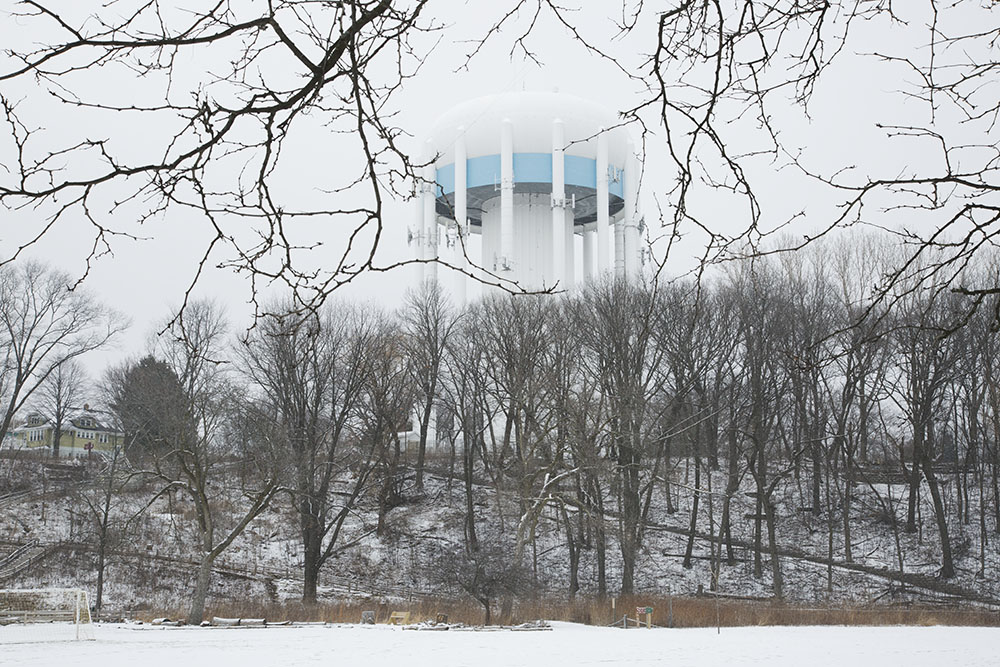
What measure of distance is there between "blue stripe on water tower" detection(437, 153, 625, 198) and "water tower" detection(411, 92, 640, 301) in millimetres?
40

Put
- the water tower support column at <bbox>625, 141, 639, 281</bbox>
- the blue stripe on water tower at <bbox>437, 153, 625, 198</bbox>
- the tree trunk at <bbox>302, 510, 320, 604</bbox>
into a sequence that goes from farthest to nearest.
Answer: the blue stripe on water tower at <bbox>437, 153, 625, 198</bbox> → the water tower support column at <bbox>625, 141, 639, 281</bbox> → the tree trunk at <bbox>302, 510, 320, 604</bbox>

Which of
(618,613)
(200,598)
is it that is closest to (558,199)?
(618,613)

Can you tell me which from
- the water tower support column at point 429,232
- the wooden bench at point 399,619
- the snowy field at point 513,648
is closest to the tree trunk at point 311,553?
the wooden bench at point 399,619

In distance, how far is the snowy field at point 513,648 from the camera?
13625 mm

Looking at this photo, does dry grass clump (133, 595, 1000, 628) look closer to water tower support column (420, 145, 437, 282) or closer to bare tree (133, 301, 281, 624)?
bare tree (133, 301, 281, 624)

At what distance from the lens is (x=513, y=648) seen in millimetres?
15406

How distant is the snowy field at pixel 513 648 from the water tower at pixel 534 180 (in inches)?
834

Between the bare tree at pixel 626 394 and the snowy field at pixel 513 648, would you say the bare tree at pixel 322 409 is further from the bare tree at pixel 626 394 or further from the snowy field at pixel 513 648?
the snowy field at pixel 513 648

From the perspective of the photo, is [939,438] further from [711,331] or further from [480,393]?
[480,393]

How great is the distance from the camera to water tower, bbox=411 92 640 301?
3912 cm

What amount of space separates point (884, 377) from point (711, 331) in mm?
6128

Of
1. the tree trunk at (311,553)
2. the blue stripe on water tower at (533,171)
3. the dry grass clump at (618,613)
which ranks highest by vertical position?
the blue stripe on water tower at (533,171)

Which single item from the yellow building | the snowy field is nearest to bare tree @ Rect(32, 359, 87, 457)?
the yellow building

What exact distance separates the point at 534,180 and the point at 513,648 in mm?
26846
